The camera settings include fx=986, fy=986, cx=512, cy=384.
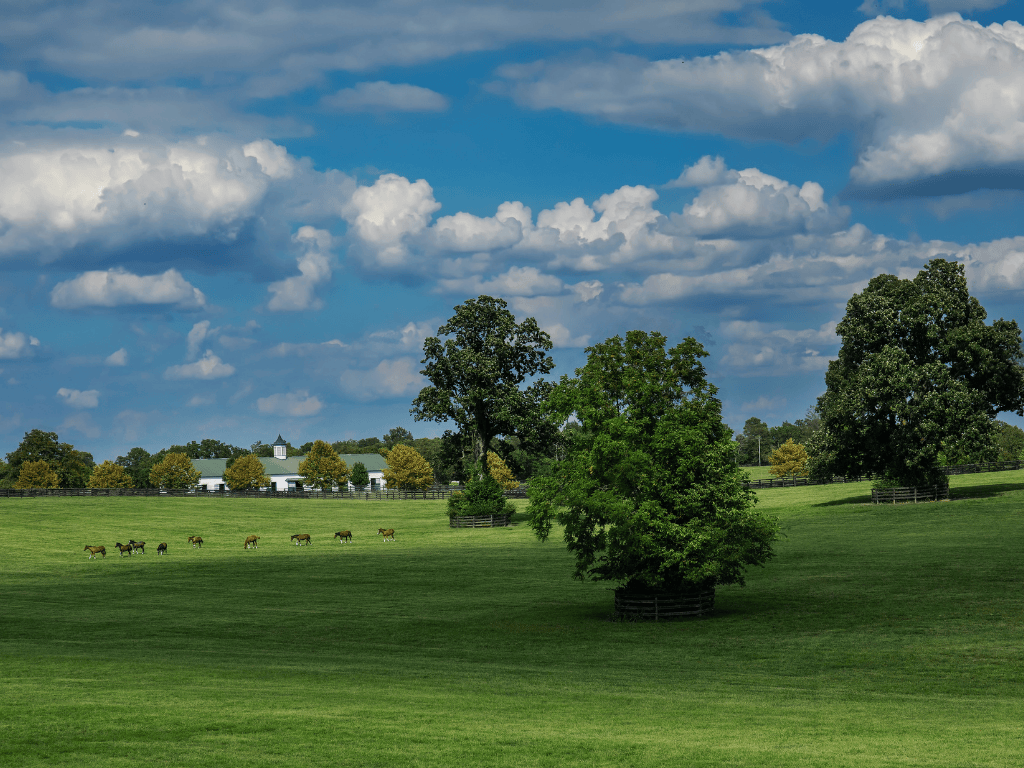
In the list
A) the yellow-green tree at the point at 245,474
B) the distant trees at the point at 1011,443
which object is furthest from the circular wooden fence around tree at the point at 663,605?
the yellow-green tree at the point at 245,474

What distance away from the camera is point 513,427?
84750 mm

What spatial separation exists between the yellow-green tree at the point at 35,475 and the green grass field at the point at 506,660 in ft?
339

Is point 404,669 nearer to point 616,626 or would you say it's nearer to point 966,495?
point 616,626

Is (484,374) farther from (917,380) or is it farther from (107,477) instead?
(107,477)

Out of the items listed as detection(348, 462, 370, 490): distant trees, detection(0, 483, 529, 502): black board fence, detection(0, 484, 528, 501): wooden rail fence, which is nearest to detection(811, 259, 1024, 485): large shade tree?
detection(0, 483, 529, 502): black board fence

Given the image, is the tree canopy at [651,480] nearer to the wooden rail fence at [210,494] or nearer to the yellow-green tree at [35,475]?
the wooden rail fence at [210,494]

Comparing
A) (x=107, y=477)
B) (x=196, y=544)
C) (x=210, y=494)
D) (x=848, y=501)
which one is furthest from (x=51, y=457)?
(x=848, y=501)

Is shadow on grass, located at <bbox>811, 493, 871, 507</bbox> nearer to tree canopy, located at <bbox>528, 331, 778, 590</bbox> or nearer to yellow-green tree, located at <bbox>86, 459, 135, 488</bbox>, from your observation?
tree canopy, located at <bbox>528, 331, 778, 590</bbox>

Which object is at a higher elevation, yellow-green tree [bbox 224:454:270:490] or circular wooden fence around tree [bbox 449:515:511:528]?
yellow-green tree [bbox 224:454:270:490]

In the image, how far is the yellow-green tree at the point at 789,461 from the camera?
14725cm

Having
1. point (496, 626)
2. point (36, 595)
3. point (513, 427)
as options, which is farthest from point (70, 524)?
point (496, 626)

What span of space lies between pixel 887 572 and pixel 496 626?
62.2 feet

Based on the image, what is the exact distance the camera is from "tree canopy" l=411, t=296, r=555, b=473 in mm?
84625

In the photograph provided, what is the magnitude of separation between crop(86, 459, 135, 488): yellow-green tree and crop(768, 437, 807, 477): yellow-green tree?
105 m
